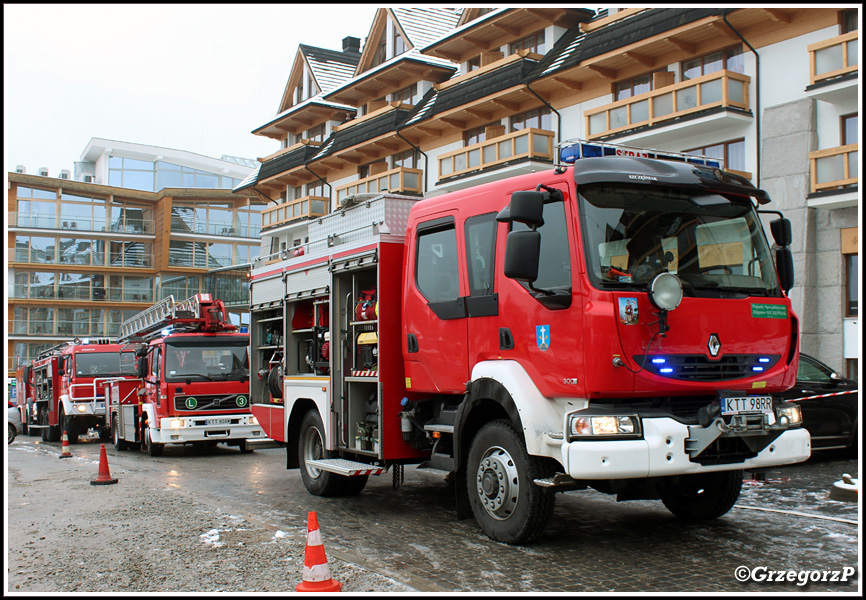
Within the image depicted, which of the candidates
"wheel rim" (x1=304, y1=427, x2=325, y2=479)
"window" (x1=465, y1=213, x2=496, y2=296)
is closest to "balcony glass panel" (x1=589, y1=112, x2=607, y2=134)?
"wheel rim" (x1=304, y1=427, x2=325, y2=479)

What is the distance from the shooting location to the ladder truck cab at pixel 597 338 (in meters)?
6.38

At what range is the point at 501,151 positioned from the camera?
26250 millimetres

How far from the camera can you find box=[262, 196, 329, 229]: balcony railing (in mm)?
36750

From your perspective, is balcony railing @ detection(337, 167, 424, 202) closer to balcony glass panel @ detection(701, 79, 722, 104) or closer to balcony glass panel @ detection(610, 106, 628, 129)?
balcony glass panel @ detection(610, 106, 628, 129)

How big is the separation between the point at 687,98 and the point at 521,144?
212 inches

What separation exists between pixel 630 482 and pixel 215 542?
11.8 ft

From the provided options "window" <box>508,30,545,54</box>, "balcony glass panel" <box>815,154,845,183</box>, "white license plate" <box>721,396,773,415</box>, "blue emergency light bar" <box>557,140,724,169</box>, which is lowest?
"white license plate" <box>721,396,773,415</box>

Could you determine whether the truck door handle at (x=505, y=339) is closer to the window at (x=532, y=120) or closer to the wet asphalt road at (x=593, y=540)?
the wet asphalt road at (x=593, y=540)

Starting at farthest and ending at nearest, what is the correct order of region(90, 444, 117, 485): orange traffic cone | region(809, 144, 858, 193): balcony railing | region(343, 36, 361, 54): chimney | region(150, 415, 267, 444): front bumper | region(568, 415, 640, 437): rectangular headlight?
region(343, 36, 361, 54): chimney → region(809, 144, 858, 193): balcony railing → region(150, 415, 267, 444): front bumper → region(90, 444, 117, 485): orange traffic cone → region(568, 415, 640, 437): rectangular headlight

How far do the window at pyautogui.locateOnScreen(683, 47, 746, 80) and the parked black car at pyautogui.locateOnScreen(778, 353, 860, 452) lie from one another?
11834mm

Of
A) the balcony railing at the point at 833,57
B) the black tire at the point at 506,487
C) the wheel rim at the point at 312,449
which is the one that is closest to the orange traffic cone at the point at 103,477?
the wheel rim at the point at 312,449

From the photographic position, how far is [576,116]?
25953mm

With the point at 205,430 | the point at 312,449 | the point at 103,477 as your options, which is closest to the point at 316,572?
the point at 312,449

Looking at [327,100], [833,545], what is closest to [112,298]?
[327,100]
